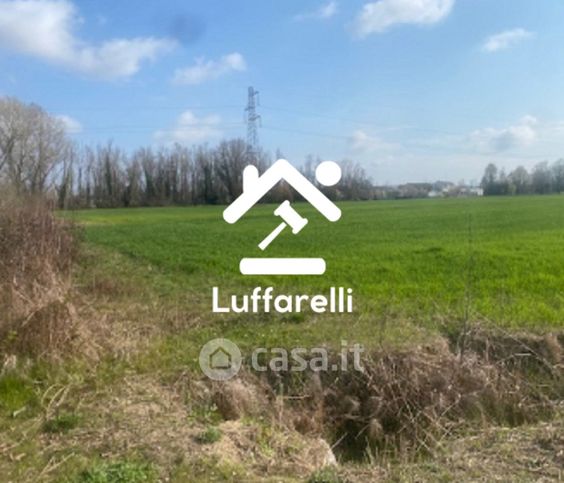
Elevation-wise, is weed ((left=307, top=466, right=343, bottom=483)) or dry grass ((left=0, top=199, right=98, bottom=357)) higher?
dry grass ((left=0, top=199, right=98, bottom=357))

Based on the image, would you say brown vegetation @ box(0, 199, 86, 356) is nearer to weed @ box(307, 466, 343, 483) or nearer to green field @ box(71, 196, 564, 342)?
green field @ box(71, 196, 564, 342)

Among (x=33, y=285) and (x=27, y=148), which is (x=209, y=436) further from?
(x=27, y=148)

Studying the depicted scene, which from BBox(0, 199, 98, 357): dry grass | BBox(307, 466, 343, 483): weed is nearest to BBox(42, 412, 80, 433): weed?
BBox(0, 199, 98, 357): dry grass

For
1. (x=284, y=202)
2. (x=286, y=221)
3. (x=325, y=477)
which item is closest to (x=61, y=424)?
(x=325, y=477)

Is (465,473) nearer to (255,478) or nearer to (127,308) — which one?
(255,478)

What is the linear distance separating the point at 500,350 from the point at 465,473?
3096 mm

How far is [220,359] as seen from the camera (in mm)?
5926

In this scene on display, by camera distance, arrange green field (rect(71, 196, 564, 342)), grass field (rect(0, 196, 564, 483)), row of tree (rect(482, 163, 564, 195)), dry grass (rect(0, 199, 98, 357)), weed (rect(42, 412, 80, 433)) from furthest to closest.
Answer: row of tree (rect(482, 163, 564, 195)) < green field (rect(71, 196, 564, 342)) < dry grass (rect(0, 199, 98, 357)) < weed (rect(42, 412, 80, 433)) < grass field (rect(0, 196, 564, 483))

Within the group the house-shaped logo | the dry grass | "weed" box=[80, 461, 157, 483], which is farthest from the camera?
the house-shaped logo

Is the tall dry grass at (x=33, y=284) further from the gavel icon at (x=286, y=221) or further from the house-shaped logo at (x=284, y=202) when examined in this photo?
the gavel icon at (x=286, y=221)

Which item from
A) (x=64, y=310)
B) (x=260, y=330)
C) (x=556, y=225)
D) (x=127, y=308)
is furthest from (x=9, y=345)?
(x=556, y=225)

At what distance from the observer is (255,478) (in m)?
3.42

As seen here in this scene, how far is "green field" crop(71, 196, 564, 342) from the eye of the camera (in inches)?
300

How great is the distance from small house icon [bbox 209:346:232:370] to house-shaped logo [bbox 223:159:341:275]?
11.3 feet
